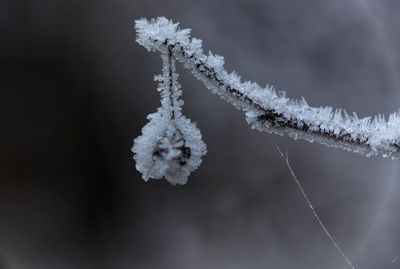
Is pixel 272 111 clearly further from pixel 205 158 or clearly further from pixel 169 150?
pixel 205 158

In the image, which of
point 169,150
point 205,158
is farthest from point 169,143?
point 205,158

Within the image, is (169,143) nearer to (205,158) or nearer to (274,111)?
(274,111)

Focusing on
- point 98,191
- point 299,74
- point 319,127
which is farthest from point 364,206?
point 319,127

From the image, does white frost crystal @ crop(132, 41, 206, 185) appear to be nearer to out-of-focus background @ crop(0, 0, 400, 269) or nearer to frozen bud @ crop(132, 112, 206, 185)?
frozen bud @ crop(132, 112, 206, 185)

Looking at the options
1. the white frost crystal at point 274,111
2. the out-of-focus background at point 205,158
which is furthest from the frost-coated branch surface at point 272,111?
the out-of-focus background at point 205,158

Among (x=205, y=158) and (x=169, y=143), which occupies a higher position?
(x=205, y=158)

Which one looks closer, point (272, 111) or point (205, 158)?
point (272, 111)

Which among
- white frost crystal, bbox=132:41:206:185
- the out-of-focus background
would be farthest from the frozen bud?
the out-of-focus background
